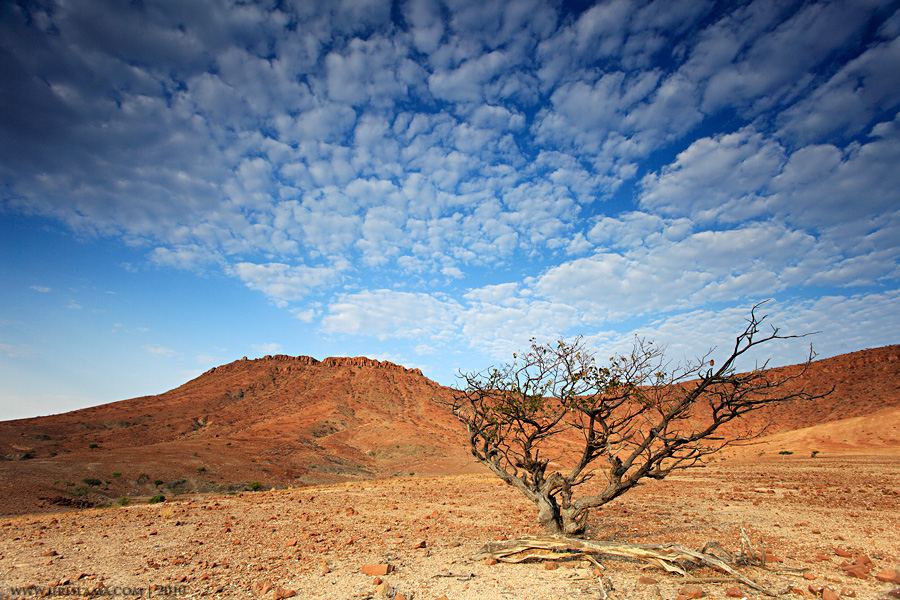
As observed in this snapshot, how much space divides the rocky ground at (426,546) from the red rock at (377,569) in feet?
0.08

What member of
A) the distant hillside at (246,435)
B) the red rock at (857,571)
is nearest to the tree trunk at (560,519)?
the red rock at (857,571)

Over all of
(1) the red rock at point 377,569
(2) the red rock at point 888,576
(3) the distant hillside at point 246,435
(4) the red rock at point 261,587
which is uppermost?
(3) the distant hillside at point 246,435

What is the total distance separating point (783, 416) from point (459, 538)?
78.2 metres

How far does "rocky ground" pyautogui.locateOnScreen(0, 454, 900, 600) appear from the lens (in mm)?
6848

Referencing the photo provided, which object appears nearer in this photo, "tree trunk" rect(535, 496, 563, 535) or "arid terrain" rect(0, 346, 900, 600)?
"arid terrain" rect(0, 346, 900, 600)

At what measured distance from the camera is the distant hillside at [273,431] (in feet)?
101

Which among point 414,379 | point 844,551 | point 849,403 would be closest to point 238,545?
point 844,551

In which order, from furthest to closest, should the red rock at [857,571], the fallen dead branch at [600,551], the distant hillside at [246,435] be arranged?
the distant hillside at [246,435] < the fallen dead branch at [600,551] < the red rock at [857,571]

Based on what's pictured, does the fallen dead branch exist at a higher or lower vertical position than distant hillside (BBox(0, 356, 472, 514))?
lower

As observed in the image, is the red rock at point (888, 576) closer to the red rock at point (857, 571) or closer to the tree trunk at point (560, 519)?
the red rock at point (857, 571)

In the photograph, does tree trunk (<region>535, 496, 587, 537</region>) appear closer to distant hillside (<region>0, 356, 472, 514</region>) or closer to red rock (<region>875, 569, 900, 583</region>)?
red rock (<region>875, 569, 900, 583</region>)

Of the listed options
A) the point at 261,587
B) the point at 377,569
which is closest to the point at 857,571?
the point at 377,569

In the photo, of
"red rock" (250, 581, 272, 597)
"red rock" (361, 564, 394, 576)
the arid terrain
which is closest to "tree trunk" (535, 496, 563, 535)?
the arid terrain

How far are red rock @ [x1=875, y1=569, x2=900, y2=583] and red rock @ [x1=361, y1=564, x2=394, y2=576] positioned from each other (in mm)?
8273
